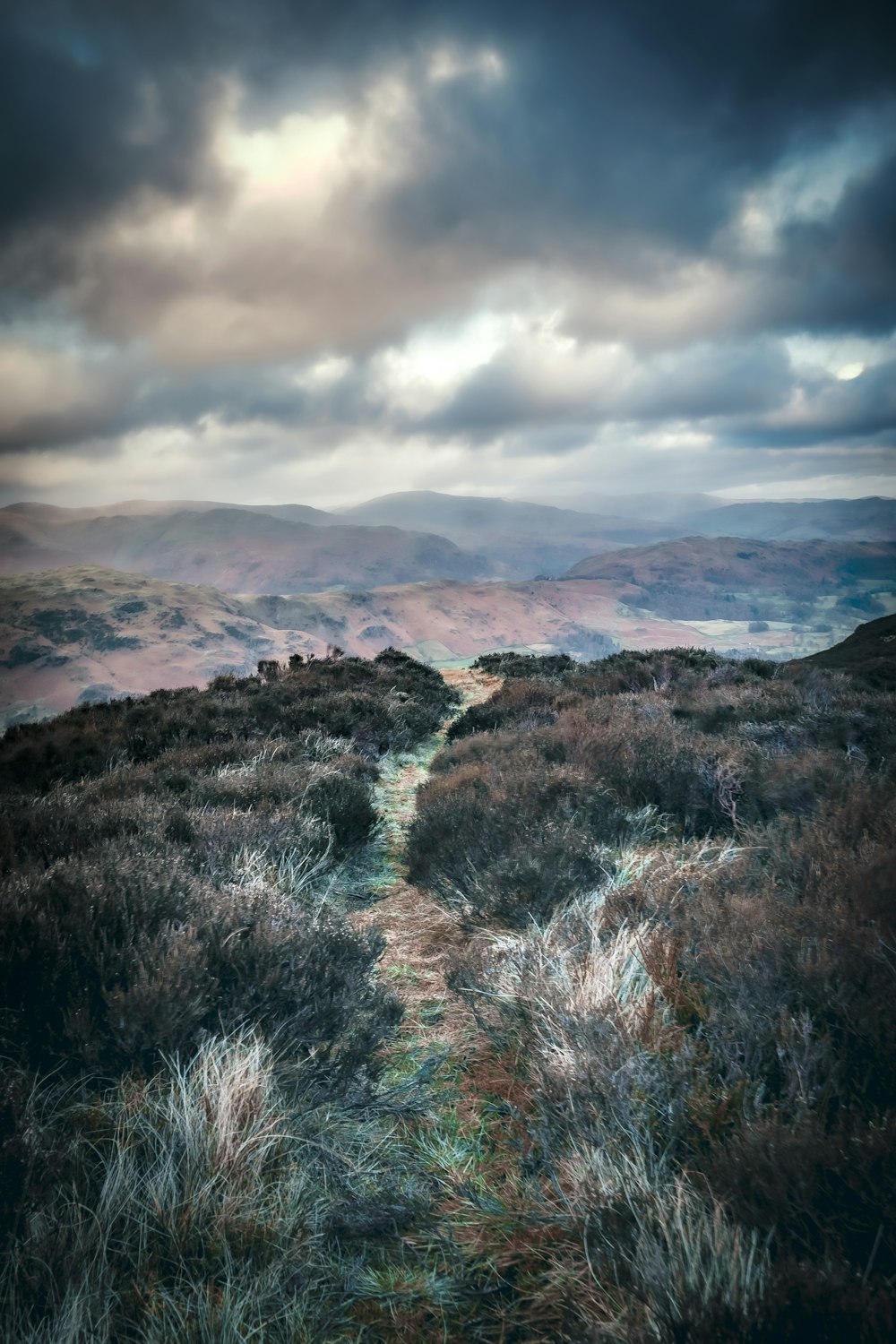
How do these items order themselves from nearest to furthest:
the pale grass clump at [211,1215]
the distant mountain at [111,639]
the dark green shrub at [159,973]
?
the pale grass clump at [211,1215] < the dark green shrub at [159,973] < the distant mountain at [111,639]

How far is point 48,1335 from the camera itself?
1.47m

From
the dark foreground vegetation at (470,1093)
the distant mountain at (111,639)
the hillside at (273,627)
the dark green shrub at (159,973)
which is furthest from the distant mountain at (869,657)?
the distant mountain at (111,639)

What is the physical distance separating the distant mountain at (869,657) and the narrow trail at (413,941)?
10455 millimetres

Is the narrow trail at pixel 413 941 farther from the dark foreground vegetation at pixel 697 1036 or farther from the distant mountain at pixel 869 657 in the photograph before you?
the distant mountain at pixel 869 657

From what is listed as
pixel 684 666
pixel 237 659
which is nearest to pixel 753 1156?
pixel 684 666

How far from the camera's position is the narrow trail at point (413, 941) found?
3168mm

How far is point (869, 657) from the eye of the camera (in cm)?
1622

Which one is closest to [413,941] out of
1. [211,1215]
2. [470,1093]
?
[470,1093]

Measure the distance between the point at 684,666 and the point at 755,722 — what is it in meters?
6.18

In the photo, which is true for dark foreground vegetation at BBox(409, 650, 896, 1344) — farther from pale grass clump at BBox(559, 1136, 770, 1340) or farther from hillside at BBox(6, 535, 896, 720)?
hillside at BBox(6, 535, 896, 720)

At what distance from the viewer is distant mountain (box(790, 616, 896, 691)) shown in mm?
12617

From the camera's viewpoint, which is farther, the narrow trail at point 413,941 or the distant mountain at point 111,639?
the distant mountain at point 111,639

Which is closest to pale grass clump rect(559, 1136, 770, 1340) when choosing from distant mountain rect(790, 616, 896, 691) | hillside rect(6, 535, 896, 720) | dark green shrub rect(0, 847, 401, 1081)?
dark green shrub rect(0, 847, 401, 1081)

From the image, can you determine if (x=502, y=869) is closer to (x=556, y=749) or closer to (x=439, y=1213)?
(x=439, y=1213)
